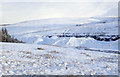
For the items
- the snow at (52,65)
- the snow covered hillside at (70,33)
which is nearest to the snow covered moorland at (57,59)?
the snow at (52,65)

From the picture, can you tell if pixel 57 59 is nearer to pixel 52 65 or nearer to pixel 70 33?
pixel 52 65

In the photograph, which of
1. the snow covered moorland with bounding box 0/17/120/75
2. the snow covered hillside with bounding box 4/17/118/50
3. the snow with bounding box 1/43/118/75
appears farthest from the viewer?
the snow covered hillside with bounding box 4/17/118/50

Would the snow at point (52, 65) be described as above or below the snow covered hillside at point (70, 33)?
above

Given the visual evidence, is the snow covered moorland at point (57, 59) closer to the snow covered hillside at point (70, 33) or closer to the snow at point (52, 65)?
the snow at point (52, 65)

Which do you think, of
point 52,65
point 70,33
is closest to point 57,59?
point 52,65

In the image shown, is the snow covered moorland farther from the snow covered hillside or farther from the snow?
the snow covered hillside

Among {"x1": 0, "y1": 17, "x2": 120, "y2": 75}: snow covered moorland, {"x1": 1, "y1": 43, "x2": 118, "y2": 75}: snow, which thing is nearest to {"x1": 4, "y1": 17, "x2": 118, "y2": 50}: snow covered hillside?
{"x1": 0, "y1": 17, "x2": 120, "y2": 75}: snow covered moorland

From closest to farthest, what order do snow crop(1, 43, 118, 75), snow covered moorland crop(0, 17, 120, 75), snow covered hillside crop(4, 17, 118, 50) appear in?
snow crop(1, 43, 118, 75), snow covered moorland crop(0, 17, 120, 75), snow covered hillside crop(4, 17, 118, 50)

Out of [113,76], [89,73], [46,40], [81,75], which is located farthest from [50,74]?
[46,40]

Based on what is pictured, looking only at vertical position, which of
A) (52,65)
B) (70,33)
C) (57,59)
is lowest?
(70,33)

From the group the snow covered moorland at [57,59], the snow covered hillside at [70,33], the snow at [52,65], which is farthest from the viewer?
the snow covered hillside at [70,33]

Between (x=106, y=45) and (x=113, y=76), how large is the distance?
33061mm

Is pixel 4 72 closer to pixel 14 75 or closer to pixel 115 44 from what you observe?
pixel 14 75

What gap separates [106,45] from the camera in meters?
40.7
